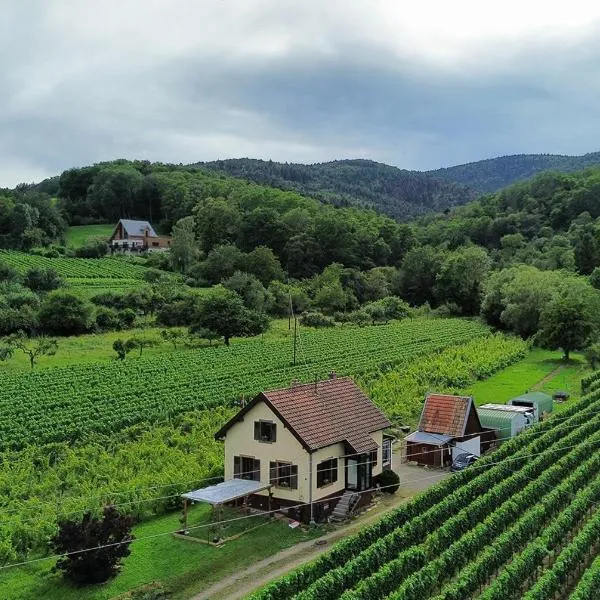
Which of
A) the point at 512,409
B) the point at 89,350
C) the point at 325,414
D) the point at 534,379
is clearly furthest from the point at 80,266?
the point at 325,414

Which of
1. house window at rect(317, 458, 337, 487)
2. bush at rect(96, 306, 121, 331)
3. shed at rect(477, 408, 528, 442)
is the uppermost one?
bush at rect(96, 306, 121, 331)

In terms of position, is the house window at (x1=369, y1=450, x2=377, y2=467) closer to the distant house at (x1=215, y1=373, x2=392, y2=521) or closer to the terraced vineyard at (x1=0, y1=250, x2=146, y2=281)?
the distant house at (x1=215, y1=373, x2=392, y2=521)

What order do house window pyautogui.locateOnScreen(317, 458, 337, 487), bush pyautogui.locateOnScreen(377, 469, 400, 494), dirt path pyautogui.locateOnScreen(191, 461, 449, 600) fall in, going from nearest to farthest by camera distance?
dirt path pyautogui.locateOnScreen(191, 461, 449, 600)
house window pyautogui.locateOnScreen(317, 458, 337, 487)
bush pyautogui.locateOnScreen(377, 469, 400, 494)

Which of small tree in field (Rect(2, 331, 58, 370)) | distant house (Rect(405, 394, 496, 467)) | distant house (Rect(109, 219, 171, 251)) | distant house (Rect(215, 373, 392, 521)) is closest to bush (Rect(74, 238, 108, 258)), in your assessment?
distant house (Rect(109, 219, 171, 251))

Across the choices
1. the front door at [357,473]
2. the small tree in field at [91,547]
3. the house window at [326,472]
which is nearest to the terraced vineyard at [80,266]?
the front door at [357,473]

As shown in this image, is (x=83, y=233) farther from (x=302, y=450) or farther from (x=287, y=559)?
(x=287, y=559)

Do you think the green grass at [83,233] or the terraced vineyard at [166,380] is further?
the green grass at [83,233]

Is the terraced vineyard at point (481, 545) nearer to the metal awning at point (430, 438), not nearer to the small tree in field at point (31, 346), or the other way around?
the metal awning at point (430, 438)
